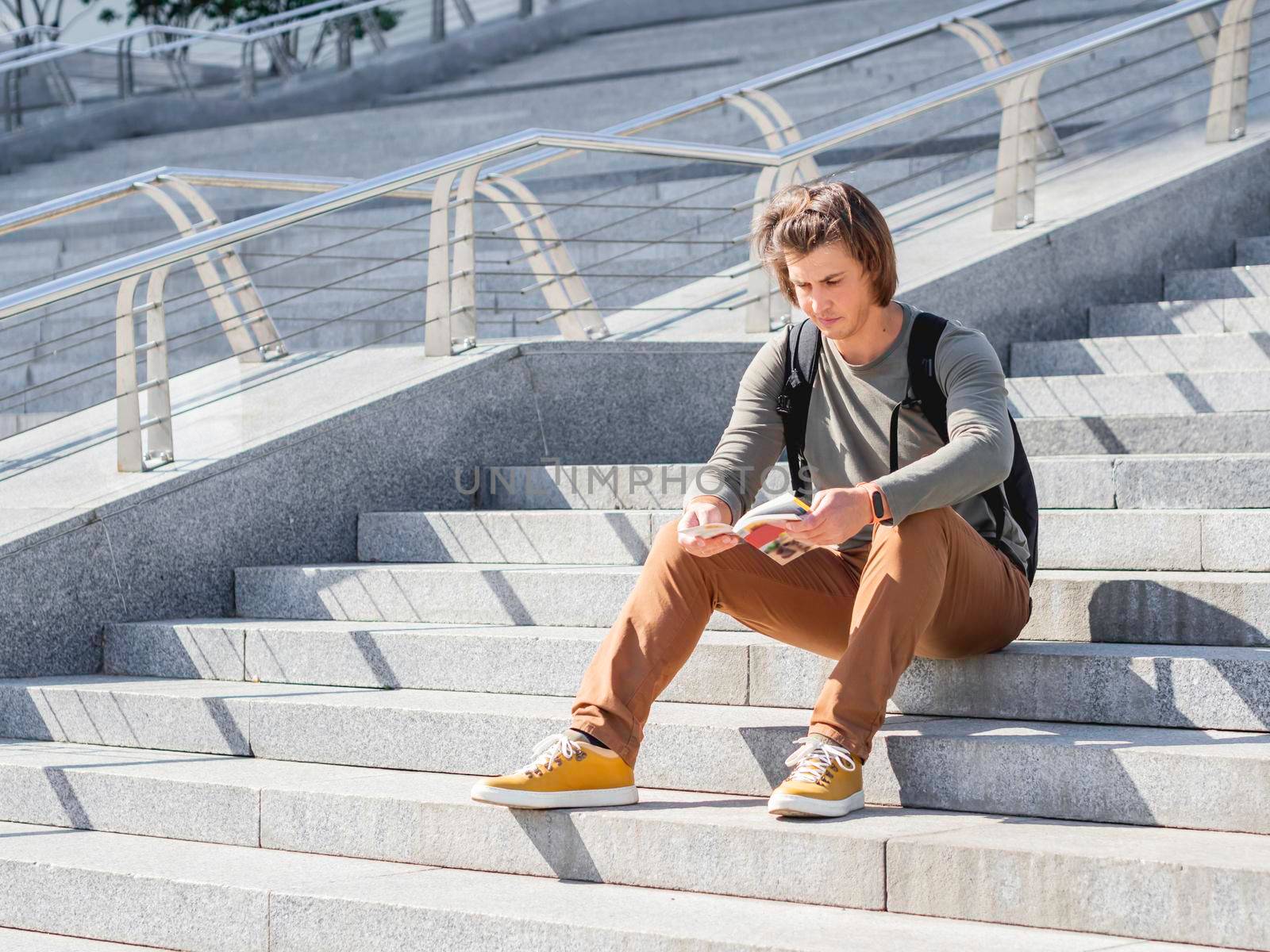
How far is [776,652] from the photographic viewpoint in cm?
396

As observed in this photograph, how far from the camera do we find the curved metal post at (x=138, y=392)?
5.30 metres

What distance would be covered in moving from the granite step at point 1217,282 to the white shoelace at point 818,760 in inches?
157

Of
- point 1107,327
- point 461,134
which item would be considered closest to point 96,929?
point 1107,327

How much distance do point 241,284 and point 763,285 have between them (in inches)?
81.2

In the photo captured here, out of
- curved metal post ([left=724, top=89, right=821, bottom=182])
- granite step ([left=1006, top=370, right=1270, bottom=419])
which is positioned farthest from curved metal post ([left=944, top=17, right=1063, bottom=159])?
granite step ([left=1006, top=370, right=1270, bottom=419])

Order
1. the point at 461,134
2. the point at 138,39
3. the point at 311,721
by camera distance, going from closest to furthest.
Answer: the point at 311,721
the point at 461,134
the point at 138,39

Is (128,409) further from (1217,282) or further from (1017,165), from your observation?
(1217,282)

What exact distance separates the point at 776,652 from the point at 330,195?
8.11 ft

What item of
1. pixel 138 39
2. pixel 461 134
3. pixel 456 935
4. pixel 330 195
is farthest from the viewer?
pixel 138 39

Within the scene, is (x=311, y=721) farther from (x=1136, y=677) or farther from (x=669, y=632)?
(x=1136, y=677)

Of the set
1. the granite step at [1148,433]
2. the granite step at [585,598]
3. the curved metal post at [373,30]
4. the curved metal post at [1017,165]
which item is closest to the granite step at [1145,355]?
the granite step at [1148,433]

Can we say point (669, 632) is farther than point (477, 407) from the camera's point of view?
No

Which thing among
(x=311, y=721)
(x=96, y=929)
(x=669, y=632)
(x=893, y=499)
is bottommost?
(x=96, y=929)

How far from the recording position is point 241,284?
6660mm
